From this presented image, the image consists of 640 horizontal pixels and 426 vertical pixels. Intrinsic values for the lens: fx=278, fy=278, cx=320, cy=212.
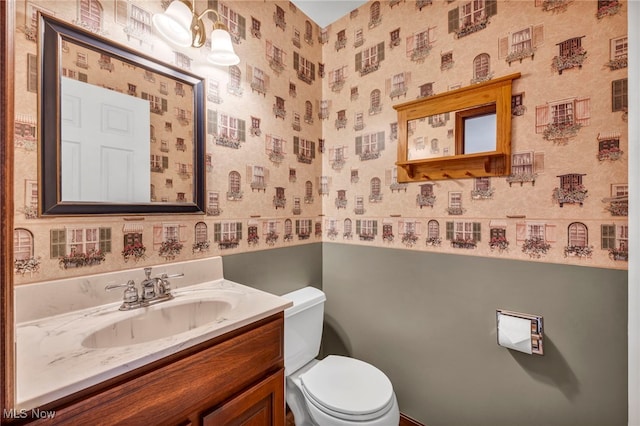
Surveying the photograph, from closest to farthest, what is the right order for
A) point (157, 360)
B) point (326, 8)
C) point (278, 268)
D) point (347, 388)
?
1. point (157, 360)
2. point (347, 388)
3. point (278, 268)
4. point (326, 8)

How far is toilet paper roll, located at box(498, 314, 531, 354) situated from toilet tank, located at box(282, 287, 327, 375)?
899mm

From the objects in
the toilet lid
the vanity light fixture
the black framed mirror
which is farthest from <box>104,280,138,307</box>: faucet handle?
the vanity light fixture

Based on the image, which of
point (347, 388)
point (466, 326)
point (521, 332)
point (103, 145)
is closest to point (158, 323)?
point (103, 145)

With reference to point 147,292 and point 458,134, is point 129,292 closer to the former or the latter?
point 147,292

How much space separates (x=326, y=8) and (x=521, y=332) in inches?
82.3

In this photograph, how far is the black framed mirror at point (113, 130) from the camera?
3.10 feet

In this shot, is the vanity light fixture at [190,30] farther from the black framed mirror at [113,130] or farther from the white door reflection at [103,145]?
the white door reflection at [103,145]

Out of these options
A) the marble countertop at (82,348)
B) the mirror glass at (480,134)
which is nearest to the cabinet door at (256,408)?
the marble countertop at (82,348)

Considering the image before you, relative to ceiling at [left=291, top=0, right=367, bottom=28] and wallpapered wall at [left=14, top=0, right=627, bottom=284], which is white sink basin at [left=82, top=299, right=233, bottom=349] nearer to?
wallpapered wall at [left=14, top=0, right=627, bottom=284]

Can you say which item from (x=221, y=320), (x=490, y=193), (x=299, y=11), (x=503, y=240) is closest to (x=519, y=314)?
(x=503, y=240)

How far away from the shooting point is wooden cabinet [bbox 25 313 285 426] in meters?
0.64

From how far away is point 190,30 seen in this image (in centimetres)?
121

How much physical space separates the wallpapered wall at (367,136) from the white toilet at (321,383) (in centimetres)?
47

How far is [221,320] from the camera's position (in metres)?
0.90
